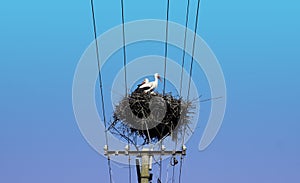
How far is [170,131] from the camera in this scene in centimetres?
1025

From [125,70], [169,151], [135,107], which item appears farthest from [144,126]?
[125,70]

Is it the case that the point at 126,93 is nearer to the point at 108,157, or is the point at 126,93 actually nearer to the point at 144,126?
the point at 144,126

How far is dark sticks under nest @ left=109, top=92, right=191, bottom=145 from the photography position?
1013 cm

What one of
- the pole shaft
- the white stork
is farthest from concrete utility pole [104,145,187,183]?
the white stork

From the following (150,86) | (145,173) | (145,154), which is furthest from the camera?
(150,86)

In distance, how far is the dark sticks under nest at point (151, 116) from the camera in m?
10.1

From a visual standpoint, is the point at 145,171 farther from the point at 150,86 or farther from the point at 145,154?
the point at 150,86

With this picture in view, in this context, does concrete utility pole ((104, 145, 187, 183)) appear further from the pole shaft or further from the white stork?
the white stork

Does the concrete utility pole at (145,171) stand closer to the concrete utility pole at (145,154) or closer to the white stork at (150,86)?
the concrete utility pole at (145,154)

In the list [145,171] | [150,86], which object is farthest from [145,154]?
[150,86]

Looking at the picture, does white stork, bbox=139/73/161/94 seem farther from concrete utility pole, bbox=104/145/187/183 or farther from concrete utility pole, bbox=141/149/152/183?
concrete utility pole, bbox=141/149/152/183

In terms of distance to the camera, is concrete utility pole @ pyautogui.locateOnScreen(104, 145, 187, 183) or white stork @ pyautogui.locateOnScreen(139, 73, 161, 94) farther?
white stork @ pyautogui.locateOnScreen(139, 73, 161, 94)

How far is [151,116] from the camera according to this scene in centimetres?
1012

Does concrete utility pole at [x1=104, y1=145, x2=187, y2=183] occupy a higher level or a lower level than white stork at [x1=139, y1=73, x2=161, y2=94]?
lower
